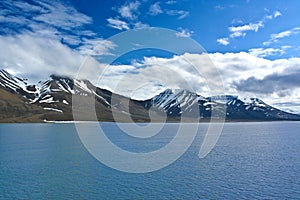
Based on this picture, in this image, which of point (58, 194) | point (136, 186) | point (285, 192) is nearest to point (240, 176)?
point (285, 192)

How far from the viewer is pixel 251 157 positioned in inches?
2832

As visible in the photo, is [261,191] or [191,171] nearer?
[261,191]

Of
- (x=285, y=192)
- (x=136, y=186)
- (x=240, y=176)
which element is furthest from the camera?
Answer: (x=240, y=176)

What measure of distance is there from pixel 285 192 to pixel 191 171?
58.3 feet

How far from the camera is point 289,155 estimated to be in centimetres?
7419

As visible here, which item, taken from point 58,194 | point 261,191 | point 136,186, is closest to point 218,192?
point 261,191

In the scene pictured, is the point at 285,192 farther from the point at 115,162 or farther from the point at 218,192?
the point at 115,162

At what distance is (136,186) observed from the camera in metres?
44.8

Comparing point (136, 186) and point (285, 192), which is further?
point (136, 186)

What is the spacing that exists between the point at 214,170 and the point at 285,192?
16.1 m

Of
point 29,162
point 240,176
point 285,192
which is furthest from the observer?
point 29,162

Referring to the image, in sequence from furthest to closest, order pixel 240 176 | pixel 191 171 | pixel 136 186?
pixel 191 171 → pixel 240 176 → pixel 136 186

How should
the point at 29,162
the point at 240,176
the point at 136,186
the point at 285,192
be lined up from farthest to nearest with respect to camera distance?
the point at 29,162, the point at 240,176, the point at 136,186, the point at 285,192

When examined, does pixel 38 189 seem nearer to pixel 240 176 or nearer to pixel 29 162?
pixel 29 162
